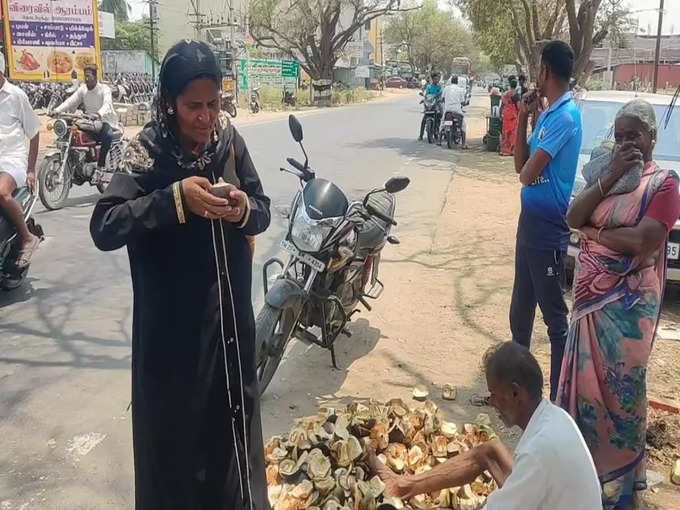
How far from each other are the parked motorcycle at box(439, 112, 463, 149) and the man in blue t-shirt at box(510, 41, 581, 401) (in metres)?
14.4

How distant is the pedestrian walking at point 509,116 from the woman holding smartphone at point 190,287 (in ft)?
43.1

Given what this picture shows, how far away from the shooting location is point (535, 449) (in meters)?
1.87

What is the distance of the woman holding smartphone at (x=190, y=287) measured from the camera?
2.04m

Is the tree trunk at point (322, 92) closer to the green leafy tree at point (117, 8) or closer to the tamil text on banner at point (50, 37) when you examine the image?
the tamil text on banner at point (50, 37)

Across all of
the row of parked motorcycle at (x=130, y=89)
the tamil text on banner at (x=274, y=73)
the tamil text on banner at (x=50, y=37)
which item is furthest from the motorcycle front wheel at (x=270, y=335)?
the tamil text on banner at (x=274, y=73)

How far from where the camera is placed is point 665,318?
5.83 metres

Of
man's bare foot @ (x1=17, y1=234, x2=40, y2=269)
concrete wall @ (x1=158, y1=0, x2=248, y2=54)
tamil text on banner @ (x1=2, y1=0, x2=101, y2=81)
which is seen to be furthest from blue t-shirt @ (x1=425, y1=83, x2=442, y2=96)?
concrete wall @ (x1=158, y1=0, x2=248, y2=54)

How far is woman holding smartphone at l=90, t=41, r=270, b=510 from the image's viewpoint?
6.69 ft

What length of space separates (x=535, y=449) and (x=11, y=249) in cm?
490

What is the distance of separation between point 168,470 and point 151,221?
86cm

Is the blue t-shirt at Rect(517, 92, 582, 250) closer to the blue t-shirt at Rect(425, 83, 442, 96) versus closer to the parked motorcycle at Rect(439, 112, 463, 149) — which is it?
the parked motorcycle at Rect(439, 112, 463, 149)

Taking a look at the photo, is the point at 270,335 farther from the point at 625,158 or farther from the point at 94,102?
the point at 94,102

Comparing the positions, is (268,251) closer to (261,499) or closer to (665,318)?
(665,318)

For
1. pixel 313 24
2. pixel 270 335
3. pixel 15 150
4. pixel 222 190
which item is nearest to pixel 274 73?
pixel 313 24
